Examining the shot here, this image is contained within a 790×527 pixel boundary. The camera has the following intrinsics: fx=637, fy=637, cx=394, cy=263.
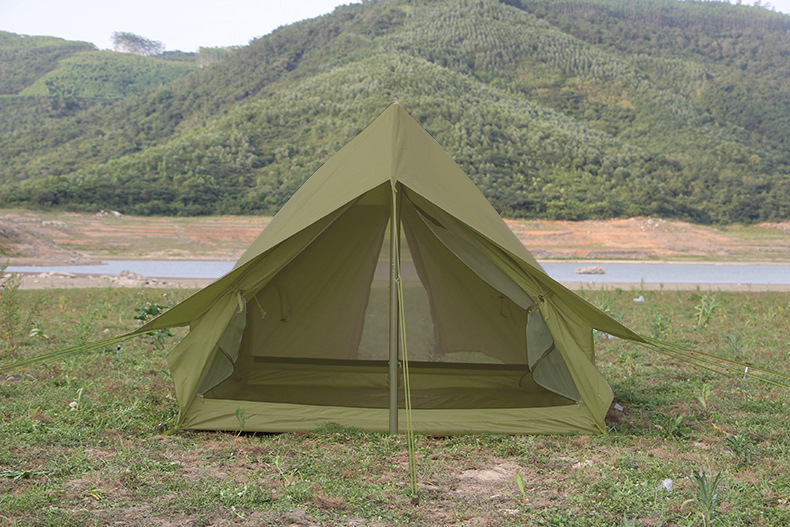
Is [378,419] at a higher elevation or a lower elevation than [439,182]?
lower

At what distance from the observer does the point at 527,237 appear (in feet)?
136

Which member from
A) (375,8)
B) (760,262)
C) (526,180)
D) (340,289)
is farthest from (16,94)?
(340,289)

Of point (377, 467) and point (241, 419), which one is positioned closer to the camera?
point (377, 467)

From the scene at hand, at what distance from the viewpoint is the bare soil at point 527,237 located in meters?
36.1

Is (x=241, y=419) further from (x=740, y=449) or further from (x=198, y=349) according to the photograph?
(x=740, y=449)

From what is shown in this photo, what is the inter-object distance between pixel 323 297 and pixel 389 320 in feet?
2.41

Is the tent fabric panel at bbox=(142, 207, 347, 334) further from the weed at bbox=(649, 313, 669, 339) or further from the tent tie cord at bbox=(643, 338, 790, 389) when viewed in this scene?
the weed at bbox=(649, 313, 669, 339)

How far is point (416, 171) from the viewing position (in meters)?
3.58

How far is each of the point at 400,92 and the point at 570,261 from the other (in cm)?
2981

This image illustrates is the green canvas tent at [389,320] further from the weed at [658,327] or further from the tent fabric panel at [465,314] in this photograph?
the weed at [658,327]

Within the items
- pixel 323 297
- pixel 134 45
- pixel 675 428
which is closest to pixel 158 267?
pixel 323 297

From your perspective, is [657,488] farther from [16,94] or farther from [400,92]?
[16,94]

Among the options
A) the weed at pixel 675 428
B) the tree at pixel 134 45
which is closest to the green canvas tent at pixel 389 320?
the weed at pixel 675 428

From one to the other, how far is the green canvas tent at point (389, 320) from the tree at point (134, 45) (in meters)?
124
